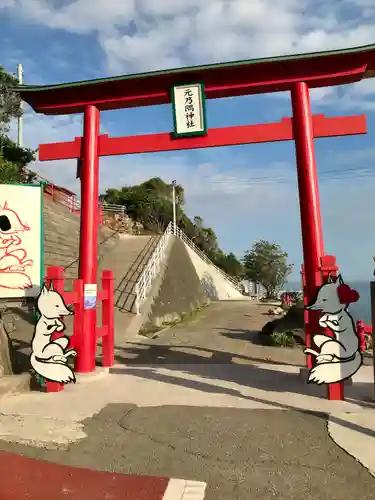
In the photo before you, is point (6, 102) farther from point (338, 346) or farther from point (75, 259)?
point (338, 346)

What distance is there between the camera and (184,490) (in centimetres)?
326

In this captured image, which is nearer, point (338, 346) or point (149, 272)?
point (338, 346)

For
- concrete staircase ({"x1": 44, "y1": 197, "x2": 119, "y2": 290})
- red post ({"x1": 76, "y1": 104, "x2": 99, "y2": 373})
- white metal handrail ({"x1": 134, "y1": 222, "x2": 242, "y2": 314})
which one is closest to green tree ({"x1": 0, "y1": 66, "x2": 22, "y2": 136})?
concrete staircase ({"x1": 44, "y1": 197, "x2": 119, "y2": 290})

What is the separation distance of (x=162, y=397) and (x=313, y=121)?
507 centimetres

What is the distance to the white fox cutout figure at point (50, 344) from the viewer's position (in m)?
6.33

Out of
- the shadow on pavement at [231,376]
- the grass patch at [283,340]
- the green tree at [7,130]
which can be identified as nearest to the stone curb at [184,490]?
the shadow on pavement at [231,376]

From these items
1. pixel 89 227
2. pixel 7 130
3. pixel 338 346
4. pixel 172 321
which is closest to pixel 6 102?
pixel 7 130

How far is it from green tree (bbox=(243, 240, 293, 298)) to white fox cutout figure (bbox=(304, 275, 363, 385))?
3469cm

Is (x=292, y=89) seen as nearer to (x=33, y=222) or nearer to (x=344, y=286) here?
(x=344, y=286)

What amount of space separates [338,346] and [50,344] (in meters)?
4.22

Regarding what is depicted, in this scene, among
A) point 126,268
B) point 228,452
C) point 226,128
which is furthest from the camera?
point 126,268

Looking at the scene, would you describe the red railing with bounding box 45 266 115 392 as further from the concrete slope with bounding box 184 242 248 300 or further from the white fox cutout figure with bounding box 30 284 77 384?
the concrete slope with bounding box 184 242 248 300

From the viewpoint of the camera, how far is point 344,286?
19.4ft

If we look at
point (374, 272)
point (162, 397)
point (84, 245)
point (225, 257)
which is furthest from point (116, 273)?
point (225, 257)
